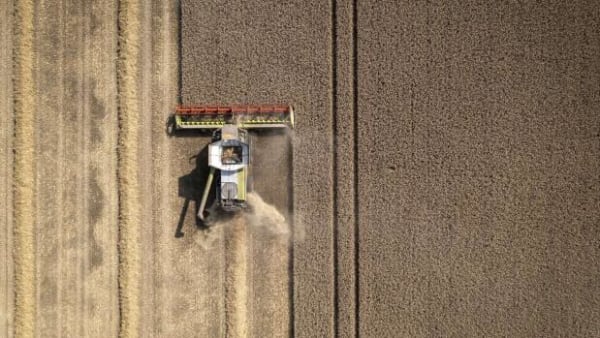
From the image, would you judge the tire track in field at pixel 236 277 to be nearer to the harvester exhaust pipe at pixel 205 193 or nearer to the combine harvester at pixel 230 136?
the combine harvester at pixel 230 136

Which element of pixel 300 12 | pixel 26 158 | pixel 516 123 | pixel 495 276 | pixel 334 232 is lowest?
pixel 495 276

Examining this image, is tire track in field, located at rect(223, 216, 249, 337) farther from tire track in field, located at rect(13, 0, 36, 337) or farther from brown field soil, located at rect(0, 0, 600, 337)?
tire track in field, located at rect(13, 0, 36, 337)

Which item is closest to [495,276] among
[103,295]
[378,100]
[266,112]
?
[378,100]

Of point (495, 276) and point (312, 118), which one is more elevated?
point (312, 118)

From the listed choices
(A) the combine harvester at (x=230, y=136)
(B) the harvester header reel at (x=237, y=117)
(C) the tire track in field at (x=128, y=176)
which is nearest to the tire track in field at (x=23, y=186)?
(C) the tire track in field at (x=128, y=176)

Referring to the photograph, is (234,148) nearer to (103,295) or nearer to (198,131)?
(198,131)

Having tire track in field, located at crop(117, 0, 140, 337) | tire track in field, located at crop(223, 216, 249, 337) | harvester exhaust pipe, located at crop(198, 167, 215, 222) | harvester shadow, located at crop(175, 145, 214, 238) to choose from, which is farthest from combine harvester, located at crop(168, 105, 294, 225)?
tire track in field, located at crop(117, 0, 140, 337)

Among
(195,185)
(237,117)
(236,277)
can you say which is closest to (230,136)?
(237,117)
